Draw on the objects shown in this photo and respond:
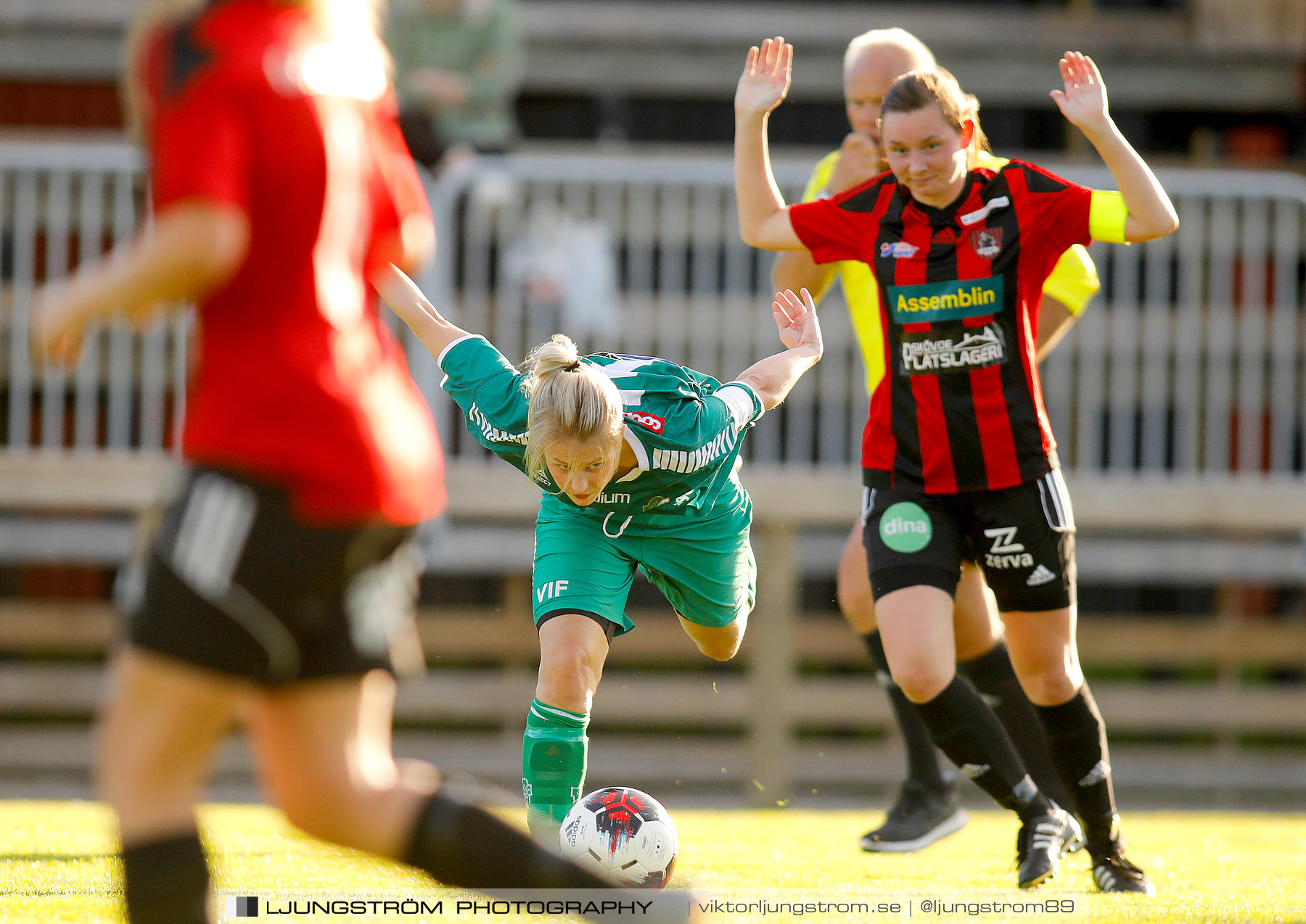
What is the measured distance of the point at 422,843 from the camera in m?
2.26

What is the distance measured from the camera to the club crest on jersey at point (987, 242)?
12.6ft

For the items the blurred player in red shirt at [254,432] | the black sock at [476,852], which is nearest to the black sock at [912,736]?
the black sock at [476,852]

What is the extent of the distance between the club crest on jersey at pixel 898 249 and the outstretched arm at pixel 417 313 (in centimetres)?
116

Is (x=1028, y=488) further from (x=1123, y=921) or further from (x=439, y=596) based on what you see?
(x=439, y=596)

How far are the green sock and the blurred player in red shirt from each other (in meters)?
1.64

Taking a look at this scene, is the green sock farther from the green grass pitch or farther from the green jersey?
the green jersey

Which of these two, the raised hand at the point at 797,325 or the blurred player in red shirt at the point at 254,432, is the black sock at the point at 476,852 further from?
the raised hand at the point at 797,325

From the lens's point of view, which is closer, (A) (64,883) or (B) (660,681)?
(A) (64,883)

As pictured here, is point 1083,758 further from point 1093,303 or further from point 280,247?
point 1093,303

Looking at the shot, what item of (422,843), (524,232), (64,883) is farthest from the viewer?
(524,232)

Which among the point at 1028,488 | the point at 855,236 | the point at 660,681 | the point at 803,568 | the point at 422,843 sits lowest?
the point at 660,681

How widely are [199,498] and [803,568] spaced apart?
683 cm

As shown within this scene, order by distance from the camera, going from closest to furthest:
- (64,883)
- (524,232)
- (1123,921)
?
(1123,921)
(64,883)
(524,232)

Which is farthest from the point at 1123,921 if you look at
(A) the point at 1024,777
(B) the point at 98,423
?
(B) the point at 98,423
